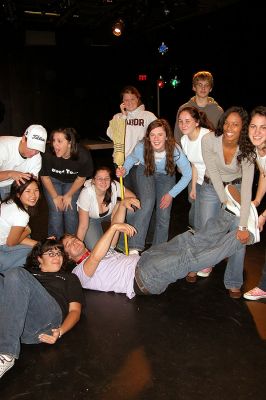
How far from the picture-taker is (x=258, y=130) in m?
2.61

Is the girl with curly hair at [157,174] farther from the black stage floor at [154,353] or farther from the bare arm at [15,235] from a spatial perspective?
the bare arm at [15,235]

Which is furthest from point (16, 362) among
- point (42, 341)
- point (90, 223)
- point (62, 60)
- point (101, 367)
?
point (62, 60)

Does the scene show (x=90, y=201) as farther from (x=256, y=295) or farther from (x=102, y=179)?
(x=256, y=295)

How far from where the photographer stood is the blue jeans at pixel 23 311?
2123 millimetres

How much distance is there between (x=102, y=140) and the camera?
1166cm

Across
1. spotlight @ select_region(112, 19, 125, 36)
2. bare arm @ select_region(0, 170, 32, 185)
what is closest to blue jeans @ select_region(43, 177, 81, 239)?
bare arm @ select_region(0, 170, 32, 185)

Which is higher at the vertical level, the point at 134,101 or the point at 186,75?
the point at 186,75

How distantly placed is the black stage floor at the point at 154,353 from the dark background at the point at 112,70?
5.16 m

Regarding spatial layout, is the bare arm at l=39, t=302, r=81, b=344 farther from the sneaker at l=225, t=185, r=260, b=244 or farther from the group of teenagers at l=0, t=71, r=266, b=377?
the sneaker at l=225, t=185, r=260, b=244

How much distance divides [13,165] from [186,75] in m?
6.70

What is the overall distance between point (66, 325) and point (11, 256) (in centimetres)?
88

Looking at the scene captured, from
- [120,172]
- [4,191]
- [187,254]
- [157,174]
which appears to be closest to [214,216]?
[187,254]

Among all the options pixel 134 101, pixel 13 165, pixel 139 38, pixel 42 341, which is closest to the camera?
pixel 42 341

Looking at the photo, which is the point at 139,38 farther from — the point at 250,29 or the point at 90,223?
the point at 90,223
